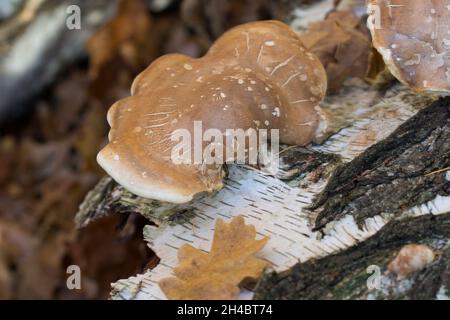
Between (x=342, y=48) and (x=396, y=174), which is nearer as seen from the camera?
(x=396, y=174)

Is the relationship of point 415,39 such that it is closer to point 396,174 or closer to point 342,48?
point 396,174

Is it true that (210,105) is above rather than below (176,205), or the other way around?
above

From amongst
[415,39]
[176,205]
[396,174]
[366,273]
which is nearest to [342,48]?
[415,39]

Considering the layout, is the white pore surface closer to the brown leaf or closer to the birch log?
the birch log

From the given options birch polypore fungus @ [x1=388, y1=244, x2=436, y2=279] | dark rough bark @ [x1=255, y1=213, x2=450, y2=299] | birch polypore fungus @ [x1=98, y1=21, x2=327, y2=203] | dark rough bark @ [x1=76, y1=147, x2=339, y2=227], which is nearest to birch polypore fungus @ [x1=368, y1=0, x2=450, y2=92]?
birch polypore fungus @ [x1=98, y1=21, x2=327, y2=203]

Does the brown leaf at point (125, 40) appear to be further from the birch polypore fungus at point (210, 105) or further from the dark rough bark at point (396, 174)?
the dark rough bark at point (396, 174)
